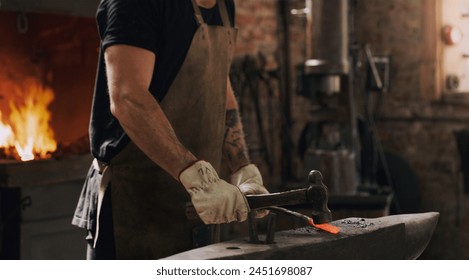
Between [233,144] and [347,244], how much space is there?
655mm

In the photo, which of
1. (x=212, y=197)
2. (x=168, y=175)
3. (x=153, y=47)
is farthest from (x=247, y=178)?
(x=153, y=47)

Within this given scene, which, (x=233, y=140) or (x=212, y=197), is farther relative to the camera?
(x=233, y=140)

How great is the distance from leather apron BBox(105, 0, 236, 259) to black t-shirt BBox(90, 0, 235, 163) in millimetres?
29

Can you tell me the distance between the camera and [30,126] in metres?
3.60

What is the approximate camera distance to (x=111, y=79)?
206 cm

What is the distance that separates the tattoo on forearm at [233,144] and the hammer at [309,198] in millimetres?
456

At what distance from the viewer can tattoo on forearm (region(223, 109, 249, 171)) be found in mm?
2490

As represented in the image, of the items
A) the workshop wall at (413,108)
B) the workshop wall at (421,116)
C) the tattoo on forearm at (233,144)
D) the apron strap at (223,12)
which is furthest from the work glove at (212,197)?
the workshop wall at (421,116)

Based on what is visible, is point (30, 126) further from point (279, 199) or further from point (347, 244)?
point (347, 244)

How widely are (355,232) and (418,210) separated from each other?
407cm

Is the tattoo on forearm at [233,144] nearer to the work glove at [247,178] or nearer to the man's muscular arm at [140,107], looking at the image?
the work glove at [247,178]

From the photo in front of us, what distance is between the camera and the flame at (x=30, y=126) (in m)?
3.52

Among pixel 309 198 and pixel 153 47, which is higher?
pixel 153 47
